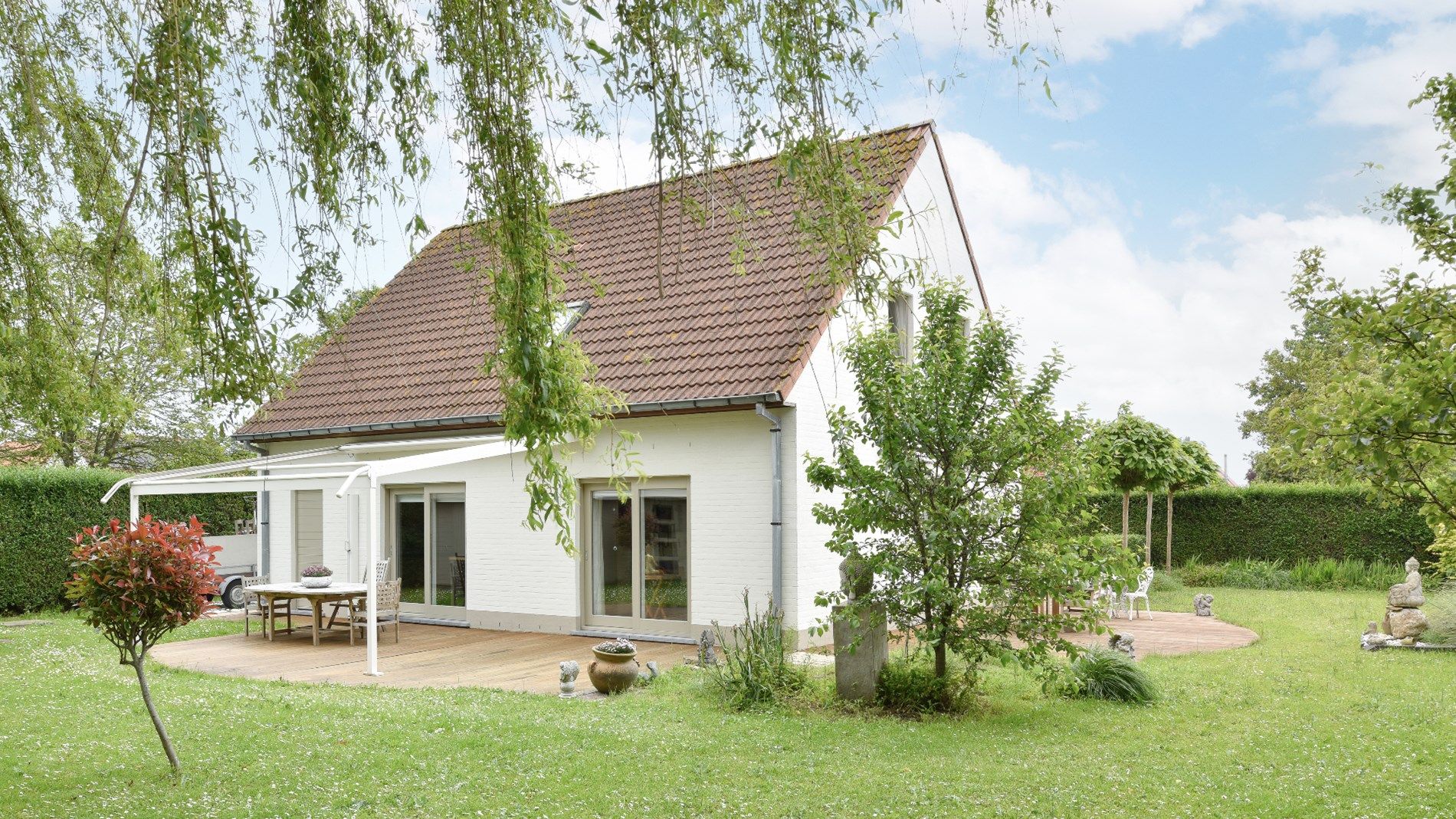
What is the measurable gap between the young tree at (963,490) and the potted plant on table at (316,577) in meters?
8.11

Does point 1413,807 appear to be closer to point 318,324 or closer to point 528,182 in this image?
point 528,182

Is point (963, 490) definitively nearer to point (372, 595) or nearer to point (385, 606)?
point (372, 595)

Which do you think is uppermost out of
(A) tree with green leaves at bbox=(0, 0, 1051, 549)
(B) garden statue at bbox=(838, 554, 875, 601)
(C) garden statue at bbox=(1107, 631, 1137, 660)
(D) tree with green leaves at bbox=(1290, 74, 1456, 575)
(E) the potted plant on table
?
(A) tree with green leaves at bbox=(0, 0, 1051, 549)

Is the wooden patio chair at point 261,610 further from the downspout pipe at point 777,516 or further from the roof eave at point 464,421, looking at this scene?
the downspout pipe at point 777,516

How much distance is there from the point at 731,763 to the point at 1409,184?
5.08 m

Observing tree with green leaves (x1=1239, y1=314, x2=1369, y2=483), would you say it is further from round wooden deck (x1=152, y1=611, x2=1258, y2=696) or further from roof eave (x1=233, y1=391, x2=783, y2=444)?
roof eave (x1=233, y1=391, x2=783, y2=444)

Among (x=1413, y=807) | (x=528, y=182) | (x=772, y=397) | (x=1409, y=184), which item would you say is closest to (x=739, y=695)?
(x=772, y=397)

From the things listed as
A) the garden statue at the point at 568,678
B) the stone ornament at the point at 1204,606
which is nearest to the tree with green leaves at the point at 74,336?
the garden statue at the point at 568,678

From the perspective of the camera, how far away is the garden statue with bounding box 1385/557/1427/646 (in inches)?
493

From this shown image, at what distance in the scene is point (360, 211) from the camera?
579 centimetres

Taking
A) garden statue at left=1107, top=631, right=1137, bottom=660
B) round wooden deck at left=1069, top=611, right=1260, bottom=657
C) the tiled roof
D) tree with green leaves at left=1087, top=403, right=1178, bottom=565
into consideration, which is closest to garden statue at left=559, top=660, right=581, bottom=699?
the tiled roof

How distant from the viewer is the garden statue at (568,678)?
387 inches

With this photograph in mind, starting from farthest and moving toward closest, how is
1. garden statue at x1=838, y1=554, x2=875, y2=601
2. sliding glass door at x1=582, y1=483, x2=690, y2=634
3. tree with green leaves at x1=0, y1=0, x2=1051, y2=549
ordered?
1. sliding glass door at x1=582, y1=483, x2=690, y2=634
2. garden statue at x1=838, y1=554, x2=875, y2=601
3. tree with green leaves at x1=0, y1=0, x2=1051, y2=549

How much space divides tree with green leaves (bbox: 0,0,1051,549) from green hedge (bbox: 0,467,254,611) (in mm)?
13831
